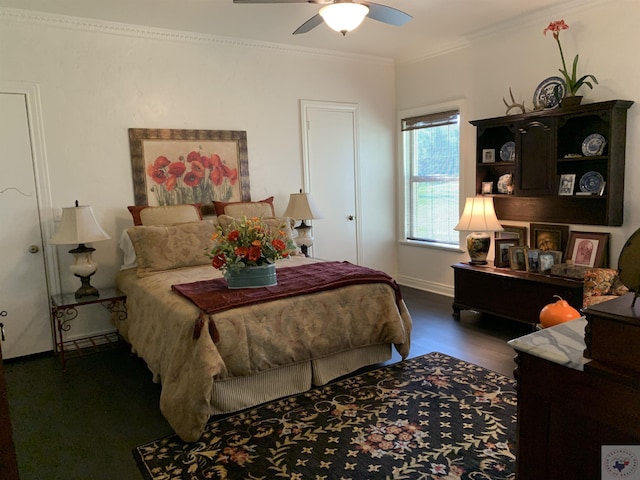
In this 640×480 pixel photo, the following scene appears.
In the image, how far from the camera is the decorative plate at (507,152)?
440 centimetres

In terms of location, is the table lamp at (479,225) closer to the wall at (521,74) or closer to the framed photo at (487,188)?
the framed photo at (487,188)

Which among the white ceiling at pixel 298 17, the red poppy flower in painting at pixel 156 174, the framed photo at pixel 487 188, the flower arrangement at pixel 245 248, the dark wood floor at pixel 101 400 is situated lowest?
the dark wood floor at pixel 101 400

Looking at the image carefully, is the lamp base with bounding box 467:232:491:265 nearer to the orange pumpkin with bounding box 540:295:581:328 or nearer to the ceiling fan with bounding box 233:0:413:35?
the ceiling fan with bounding box 233:0:413:35

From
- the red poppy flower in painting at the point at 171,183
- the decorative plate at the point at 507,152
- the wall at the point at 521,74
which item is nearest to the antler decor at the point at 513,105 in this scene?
the wall at the point at 521,74

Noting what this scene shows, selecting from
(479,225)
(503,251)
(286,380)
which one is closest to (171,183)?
(286,380)

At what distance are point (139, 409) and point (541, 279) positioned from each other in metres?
3.10

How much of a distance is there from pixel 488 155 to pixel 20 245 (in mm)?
4256

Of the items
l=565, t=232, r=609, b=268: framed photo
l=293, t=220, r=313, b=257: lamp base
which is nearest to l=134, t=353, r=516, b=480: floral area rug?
l=565, t=232, r=609, b=268: framed photo

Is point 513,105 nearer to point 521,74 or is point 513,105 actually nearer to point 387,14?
point 521,74

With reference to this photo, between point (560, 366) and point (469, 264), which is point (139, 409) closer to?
point (560, 366)

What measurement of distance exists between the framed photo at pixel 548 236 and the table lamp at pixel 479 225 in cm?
35

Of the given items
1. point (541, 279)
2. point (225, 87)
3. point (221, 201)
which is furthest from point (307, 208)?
point (541, 279)

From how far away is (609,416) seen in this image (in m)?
1.05

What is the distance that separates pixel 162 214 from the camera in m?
4.11
